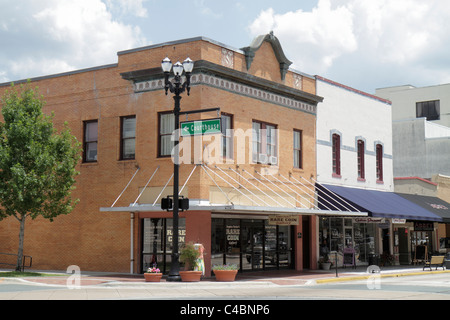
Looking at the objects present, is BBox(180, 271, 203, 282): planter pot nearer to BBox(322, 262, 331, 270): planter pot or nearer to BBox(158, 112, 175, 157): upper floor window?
BBox(158, 112, 175, 157): upper floor window

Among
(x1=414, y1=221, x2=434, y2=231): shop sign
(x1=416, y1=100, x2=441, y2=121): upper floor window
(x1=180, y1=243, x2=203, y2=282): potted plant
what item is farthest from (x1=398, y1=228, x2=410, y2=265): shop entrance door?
(x1=416, y1=100, x2=441, y2=121): upper floor window

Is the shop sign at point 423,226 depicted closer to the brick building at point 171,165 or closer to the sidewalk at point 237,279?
the sidewalk at point 237,279

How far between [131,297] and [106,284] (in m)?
3.79

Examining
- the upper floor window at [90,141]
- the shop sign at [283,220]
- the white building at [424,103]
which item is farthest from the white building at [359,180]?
the white building at [424,103]

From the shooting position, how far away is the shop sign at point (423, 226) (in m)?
37.5

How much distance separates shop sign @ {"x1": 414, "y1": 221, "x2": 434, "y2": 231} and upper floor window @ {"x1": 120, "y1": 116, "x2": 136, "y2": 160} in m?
19.3

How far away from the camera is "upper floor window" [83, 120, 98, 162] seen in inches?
1099

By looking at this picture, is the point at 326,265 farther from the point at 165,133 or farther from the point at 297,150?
the point at 165,133

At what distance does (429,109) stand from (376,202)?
35555 millimetres

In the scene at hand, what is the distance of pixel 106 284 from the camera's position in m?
20.6

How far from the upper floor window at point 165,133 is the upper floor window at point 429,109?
44894mm

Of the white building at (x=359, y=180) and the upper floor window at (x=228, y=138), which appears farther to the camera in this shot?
the white building at (x=359, y=180)

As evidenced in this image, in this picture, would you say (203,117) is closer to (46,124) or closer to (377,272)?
(46,124)

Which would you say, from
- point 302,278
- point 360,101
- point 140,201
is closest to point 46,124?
point 140,201
